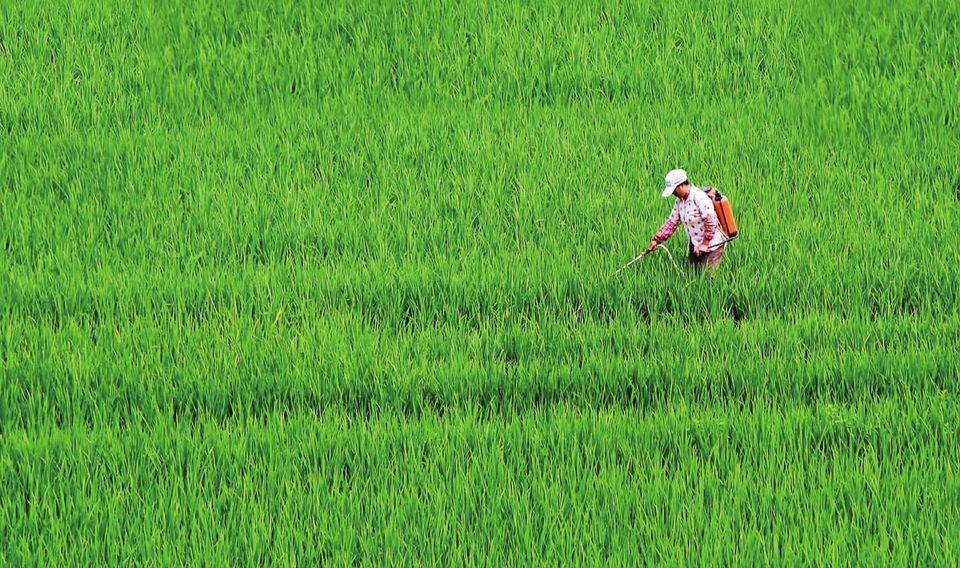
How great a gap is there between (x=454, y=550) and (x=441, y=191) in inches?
127

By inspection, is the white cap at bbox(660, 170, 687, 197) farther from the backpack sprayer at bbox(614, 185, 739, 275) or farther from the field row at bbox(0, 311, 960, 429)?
the field row at bbox(0, 311, 960, 429)

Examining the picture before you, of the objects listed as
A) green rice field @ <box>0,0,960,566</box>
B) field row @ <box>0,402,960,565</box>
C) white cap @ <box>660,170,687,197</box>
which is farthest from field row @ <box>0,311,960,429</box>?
white cap @ <box>660,170,687,197</box>

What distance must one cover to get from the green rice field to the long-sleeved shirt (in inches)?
10.6

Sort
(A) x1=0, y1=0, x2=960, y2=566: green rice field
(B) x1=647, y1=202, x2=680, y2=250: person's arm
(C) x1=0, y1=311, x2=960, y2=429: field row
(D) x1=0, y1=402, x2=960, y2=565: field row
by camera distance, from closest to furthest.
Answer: (D) x1=0, y1=402, x2=960, y2=565: field row, (A) x1=0, y1=0, x2=960, y2=566: green rice field, (C) x1=0, y1=311, x2=960, y2=429: field row, (B) x1=647, y1=202, x2=680, y2=250: person's arm

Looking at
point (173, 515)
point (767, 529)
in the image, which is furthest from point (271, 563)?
point (767, 529)

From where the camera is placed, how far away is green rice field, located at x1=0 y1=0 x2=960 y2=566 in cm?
400

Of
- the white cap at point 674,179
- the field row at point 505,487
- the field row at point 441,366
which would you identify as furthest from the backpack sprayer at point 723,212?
the field row at point 505,487

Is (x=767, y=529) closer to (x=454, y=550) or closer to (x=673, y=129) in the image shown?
(x=454, y=550)

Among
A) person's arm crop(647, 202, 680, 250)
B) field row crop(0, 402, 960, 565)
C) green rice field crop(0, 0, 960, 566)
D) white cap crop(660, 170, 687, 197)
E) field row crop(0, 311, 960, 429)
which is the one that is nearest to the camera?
field row crop(0, 402, 960, 565)

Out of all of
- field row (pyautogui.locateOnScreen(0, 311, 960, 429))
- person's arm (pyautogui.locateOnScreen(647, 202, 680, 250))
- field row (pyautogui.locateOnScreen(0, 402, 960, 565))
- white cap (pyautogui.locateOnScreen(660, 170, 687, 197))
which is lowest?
field row (pyautogui.locateOnScreen(0, 402, 960, 565))

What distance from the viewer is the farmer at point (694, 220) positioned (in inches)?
217

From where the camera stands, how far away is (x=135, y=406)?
4.76 m

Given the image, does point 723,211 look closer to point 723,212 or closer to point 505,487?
point 723,212

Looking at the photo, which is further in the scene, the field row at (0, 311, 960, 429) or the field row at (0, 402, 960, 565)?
the field row at (0, 311, 960, 429)
